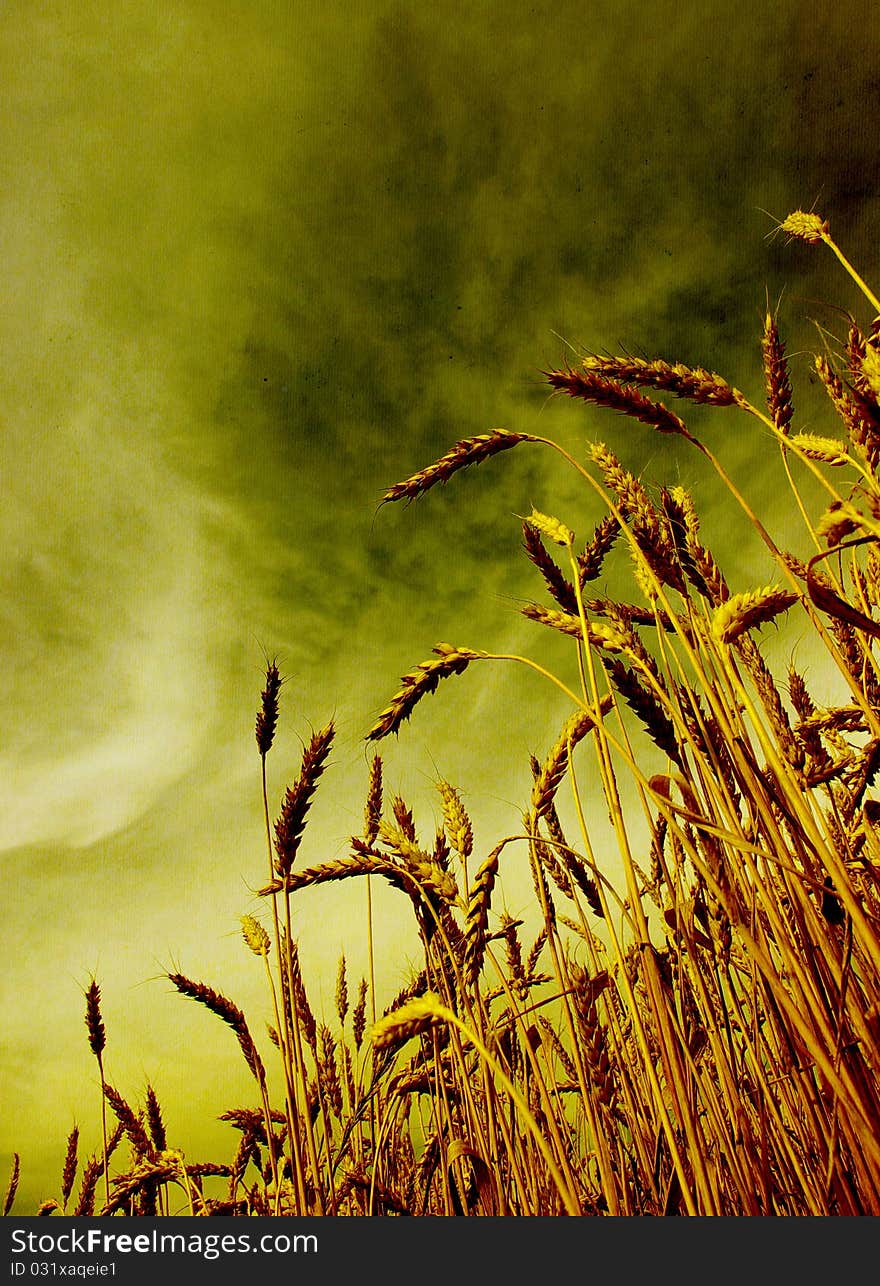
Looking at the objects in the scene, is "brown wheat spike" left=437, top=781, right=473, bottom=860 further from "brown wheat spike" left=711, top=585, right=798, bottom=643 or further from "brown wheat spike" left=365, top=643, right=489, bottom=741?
"brown wheat spike" left=711, top=585, right=798, bottom=643

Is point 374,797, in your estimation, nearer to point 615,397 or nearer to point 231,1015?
point 231,1015

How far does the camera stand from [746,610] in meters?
1.29

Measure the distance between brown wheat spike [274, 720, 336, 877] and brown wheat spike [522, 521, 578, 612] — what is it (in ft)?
3.13

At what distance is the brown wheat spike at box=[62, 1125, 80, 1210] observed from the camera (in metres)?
4.10

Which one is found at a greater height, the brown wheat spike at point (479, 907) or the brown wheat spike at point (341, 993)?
the brown wheat spike at point (341, 993)

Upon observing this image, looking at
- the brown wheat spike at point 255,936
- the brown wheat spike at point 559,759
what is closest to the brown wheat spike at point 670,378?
the brown wheat spike at point 559,759

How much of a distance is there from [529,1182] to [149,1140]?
281 centimetres

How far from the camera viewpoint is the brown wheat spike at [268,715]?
2.42 metres

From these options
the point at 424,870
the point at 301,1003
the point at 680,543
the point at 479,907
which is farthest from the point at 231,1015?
the point at 680,543

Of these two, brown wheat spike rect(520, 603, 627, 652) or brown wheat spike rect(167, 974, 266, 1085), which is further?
brown wheat spike rect(167, 974, 266, 1085)

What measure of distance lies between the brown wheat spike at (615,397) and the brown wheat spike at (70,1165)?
17.4 feet

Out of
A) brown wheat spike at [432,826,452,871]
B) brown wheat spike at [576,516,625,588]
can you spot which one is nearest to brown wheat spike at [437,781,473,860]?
brown wheat spike at [432,826,452,871]

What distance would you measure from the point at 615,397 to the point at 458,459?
428 millimetres

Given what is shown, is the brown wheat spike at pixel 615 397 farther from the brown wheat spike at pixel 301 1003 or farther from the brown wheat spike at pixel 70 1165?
the brown wheat spike at pixel 70 1165
